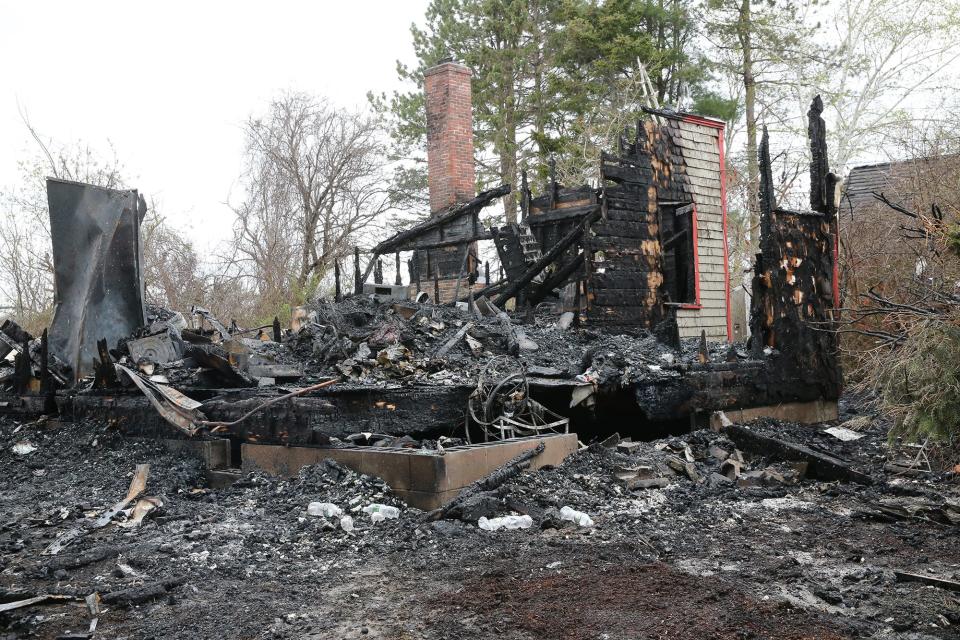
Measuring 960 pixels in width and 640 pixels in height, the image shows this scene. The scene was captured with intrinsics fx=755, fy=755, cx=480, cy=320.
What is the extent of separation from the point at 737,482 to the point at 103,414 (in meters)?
7.08

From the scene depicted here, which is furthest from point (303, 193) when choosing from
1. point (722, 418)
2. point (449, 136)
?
point (722, 418)

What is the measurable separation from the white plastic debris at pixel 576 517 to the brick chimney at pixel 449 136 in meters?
18.3

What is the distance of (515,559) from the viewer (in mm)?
4512

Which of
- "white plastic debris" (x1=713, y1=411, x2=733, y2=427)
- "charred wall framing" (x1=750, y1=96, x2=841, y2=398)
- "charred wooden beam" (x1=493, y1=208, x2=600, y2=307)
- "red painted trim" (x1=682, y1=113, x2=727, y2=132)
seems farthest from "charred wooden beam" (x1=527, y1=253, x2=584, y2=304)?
"white plastic debris" (x1=713, y1=411, x2=733, y2=427)

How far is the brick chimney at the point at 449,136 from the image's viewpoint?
23375mm

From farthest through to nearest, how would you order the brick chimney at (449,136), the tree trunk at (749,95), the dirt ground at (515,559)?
the tree trunk at (749,95)
the brick chimney at (449,136)
the dirt ground at (515,559)

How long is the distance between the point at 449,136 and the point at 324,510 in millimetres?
19094

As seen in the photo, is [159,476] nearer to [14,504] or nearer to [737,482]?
[14,504]

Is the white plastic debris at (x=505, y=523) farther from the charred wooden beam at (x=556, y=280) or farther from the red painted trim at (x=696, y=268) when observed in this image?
the red painted trim at (x=696, y=268)

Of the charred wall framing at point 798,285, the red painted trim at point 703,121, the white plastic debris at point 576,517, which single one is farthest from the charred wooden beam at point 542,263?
the white plastic debris at point 576,517

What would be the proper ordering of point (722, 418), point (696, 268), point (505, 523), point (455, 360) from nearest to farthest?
1. point (505, 523)
2. point (722, 418)
3. point (455, 360)
4. point (696, 268)

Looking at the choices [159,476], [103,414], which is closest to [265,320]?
[103,414]

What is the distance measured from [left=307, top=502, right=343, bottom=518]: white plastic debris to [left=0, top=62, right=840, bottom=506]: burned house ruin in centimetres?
52

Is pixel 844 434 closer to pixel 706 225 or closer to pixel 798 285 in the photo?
pixel 798 285
